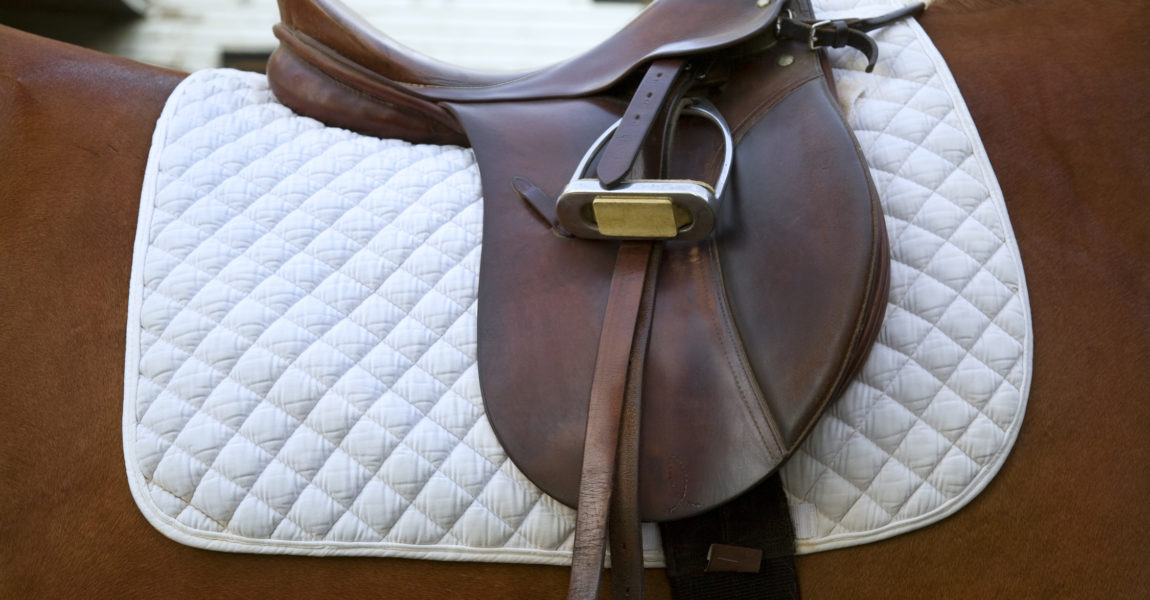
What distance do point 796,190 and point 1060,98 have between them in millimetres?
305

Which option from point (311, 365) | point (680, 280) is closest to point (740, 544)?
point (680, 280)

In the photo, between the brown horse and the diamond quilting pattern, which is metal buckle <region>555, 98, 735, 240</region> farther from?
the brown horse

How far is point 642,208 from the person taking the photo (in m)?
0.62

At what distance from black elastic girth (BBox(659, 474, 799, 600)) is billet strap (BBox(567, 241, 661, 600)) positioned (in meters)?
0.06

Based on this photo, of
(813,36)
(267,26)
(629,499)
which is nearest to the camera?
(629,499)

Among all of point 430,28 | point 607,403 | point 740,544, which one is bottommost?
point 430,28

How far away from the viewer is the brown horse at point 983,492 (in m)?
0.64

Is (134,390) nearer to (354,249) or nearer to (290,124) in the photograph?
(354,249)

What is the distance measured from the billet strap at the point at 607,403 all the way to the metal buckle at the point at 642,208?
3cm

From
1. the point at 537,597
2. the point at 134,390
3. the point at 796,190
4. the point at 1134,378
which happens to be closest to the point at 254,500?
the point at 134,390

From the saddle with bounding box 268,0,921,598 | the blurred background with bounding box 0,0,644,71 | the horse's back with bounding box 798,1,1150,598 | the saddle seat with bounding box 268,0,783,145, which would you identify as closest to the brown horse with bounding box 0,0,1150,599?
the horse's back with bounding box 798,1,1150,598

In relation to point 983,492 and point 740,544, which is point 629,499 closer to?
point 740,544

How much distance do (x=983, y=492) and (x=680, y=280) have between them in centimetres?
29

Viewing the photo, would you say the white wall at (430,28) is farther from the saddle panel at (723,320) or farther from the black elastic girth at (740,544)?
the black elastic girth at (740,544)
